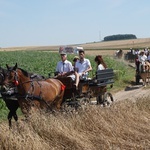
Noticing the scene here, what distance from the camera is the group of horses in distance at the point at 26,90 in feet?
26.8

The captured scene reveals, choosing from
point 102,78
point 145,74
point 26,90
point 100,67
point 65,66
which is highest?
point 65,66

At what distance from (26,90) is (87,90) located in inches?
102

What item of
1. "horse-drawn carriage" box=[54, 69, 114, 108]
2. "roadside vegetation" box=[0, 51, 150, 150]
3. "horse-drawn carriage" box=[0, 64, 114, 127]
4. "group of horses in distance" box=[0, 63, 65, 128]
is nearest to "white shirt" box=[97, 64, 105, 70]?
"horse-drawn carriage" box=[54, 69, 114, 108]

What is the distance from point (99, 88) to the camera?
433 inches

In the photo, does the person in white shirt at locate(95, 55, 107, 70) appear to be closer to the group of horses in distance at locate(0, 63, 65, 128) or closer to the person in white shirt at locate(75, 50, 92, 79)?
the person in white shirt at locate(75, 50, 92, 79)

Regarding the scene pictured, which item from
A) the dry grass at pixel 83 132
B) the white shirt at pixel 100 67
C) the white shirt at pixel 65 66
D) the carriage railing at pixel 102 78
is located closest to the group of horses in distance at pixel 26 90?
the white shirt at pixel 65 66

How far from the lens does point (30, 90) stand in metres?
8.40

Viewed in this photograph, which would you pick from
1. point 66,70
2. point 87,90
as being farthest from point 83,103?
point 87,90

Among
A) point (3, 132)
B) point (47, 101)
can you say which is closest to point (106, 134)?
point (3, 132)

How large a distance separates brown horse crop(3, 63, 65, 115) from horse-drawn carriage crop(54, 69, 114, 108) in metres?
0.60

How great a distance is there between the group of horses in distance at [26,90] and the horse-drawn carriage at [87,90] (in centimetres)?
65

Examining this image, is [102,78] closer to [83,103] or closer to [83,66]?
[83,66]

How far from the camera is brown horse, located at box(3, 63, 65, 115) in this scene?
26.9 feet

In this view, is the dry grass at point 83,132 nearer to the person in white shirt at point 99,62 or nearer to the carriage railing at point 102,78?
the carriage railing at point 102,78
